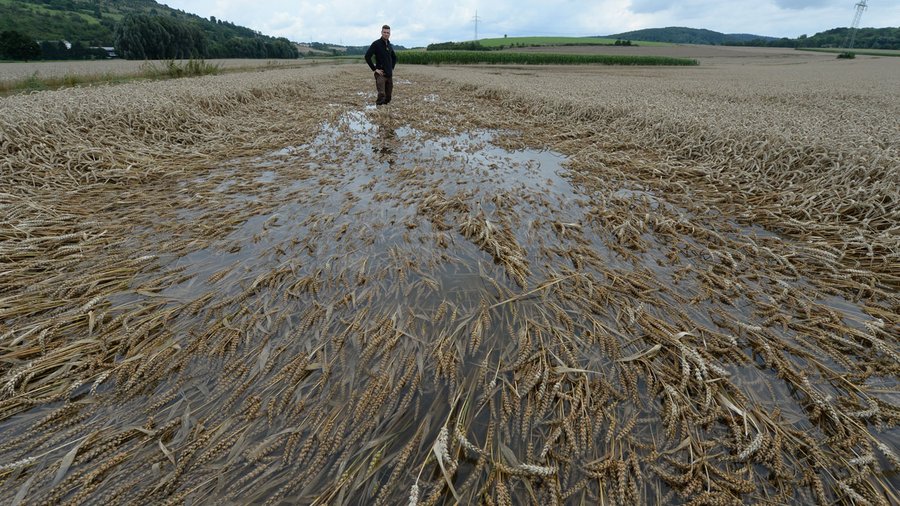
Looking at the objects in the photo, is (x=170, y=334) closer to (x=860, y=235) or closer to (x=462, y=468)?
(x=462, y=468)

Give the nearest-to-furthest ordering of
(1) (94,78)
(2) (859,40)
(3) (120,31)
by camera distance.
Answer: (1) (94,78), (3) (120,31), (2) (859,40)

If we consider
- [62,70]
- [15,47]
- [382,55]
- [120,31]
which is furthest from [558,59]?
[120,31]

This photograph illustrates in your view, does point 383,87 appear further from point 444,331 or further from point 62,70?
point 62,70

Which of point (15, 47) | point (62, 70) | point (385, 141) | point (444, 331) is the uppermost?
point (15, 47)

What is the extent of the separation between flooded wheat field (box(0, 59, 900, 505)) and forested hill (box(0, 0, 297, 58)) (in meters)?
78.8

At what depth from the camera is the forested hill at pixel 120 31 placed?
62031mm

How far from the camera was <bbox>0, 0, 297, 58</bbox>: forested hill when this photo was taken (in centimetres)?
6203

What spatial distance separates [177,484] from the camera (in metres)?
1.95

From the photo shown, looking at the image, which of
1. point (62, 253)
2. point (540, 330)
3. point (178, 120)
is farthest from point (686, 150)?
point (178, 120)

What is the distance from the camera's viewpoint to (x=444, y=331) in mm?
3088

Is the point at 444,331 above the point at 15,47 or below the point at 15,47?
below

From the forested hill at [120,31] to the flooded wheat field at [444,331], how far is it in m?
78.8

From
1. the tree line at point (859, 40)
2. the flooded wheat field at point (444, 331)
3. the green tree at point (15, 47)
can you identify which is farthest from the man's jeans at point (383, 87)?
the tree line at point (859, 40)

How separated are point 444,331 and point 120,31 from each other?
9440 cm
